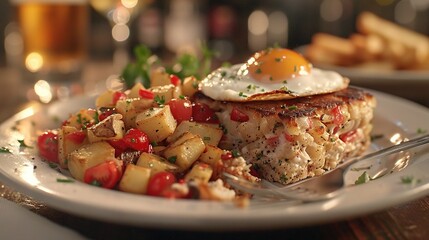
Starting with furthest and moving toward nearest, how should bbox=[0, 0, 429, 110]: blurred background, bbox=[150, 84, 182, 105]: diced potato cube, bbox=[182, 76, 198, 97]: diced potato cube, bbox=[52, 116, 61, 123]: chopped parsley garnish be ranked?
bbox=[0, 0, 429, 110]: blurred background, bbox=[52, 116, 61, 123]: chopped parsley garnish, bbox=[182, 76, 198, 97]: diced potato cube, bbox=[150, 84, 182, 105]: diced potato cube

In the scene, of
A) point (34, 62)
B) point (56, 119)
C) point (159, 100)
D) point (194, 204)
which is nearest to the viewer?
point (194, 204)

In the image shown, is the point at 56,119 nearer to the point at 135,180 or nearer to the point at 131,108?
the point at 131,108

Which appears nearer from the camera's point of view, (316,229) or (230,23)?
(316,229)

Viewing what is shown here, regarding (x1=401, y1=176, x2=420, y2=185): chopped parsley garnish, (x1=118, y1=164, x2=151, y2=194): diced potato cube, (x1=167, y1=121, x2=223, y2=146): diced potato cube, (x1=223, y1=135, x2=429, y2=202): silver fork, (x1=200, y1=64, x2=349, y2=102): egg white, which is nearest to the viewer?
(x1=223, y1=135, x2=429, y2=202): silver fork

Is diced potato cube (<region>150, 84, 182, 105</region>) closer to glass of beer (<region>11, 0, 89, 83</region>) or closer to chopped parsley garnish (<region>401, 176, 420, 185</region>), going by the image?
chopped parsley garnish (<region>401, 176, 420, 185</region>)

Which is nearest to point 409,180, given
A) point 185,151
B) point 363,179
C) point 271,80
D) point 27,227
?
point 363,179

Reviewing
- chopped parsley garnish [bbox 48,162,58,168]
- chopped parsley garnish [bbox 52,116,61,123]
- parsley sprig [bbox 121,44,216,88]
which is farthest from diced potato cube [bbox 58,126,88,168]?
parsley sprig [bbox 121,44,216,88]

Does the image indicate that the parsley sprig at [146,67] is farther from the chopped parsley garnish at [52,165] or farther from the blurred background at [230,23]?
the blurred background at [230,23]
